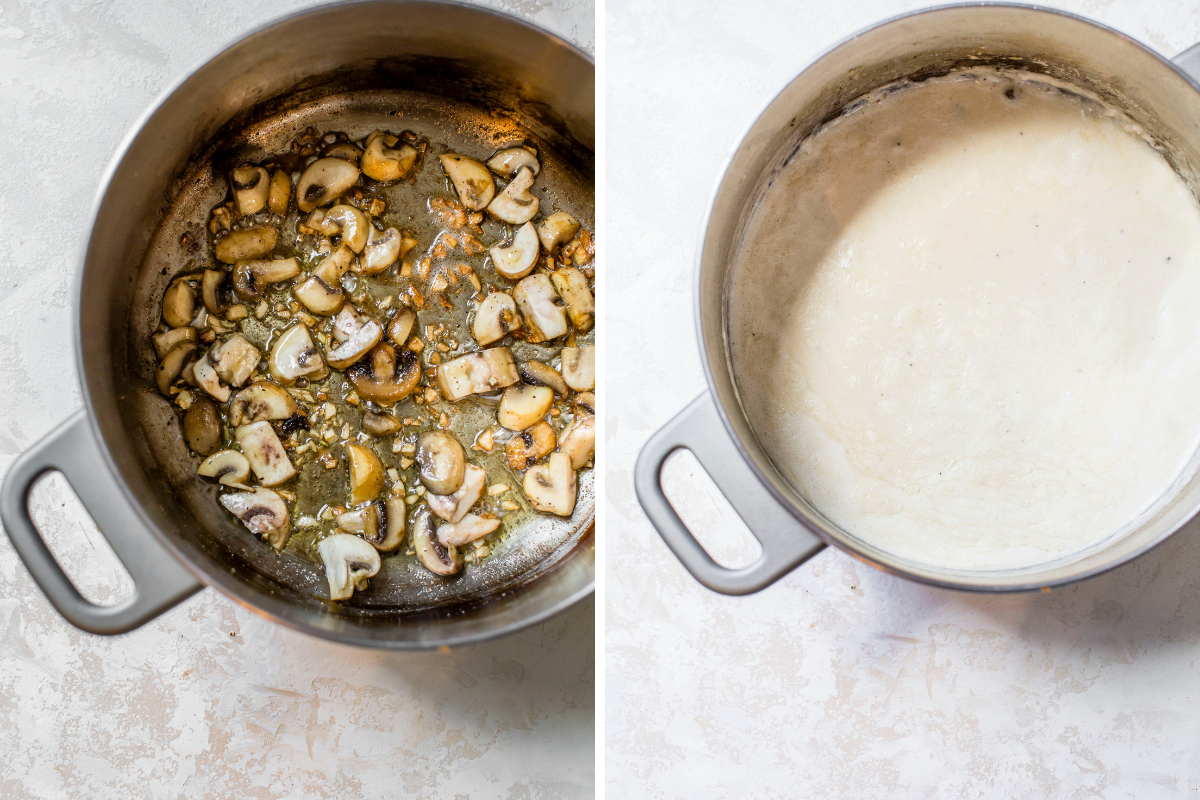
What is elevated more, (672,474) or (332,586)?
(672,474)

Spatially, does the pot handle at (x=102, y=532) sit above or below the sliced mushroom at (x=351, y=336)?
below

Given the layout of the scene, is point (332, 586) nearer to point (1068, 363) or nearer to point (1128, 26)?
point (1068, 363)

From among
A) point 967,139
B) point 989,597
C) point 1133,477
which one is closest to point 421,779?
point 989,597

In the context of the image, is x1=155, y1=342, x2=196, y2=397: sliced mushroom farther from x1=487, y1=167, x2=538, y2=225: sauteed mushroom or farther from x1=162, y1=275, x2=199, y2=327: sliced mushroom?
x1=487, y1=167, x2=538, y2=225: sauteed mushroom

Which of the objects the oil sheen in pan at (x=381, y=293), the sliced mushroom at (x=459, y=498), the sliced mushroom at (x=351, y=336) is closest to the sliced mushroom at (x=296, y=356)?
the sliced mushroom at (x=351, y=336)

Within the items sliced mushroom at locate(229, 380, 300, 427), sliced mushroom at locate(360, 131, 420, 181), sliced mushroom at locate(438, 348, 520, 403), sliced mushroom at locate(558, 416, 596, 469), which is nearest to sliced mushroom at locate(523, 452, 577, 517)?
sliced mushroom at locate(558, 416, 596, 469)

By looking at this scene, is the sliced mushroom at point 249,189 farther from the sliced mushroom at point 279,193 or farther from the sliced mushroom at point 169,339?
the sliced mushroom at point 169,339
